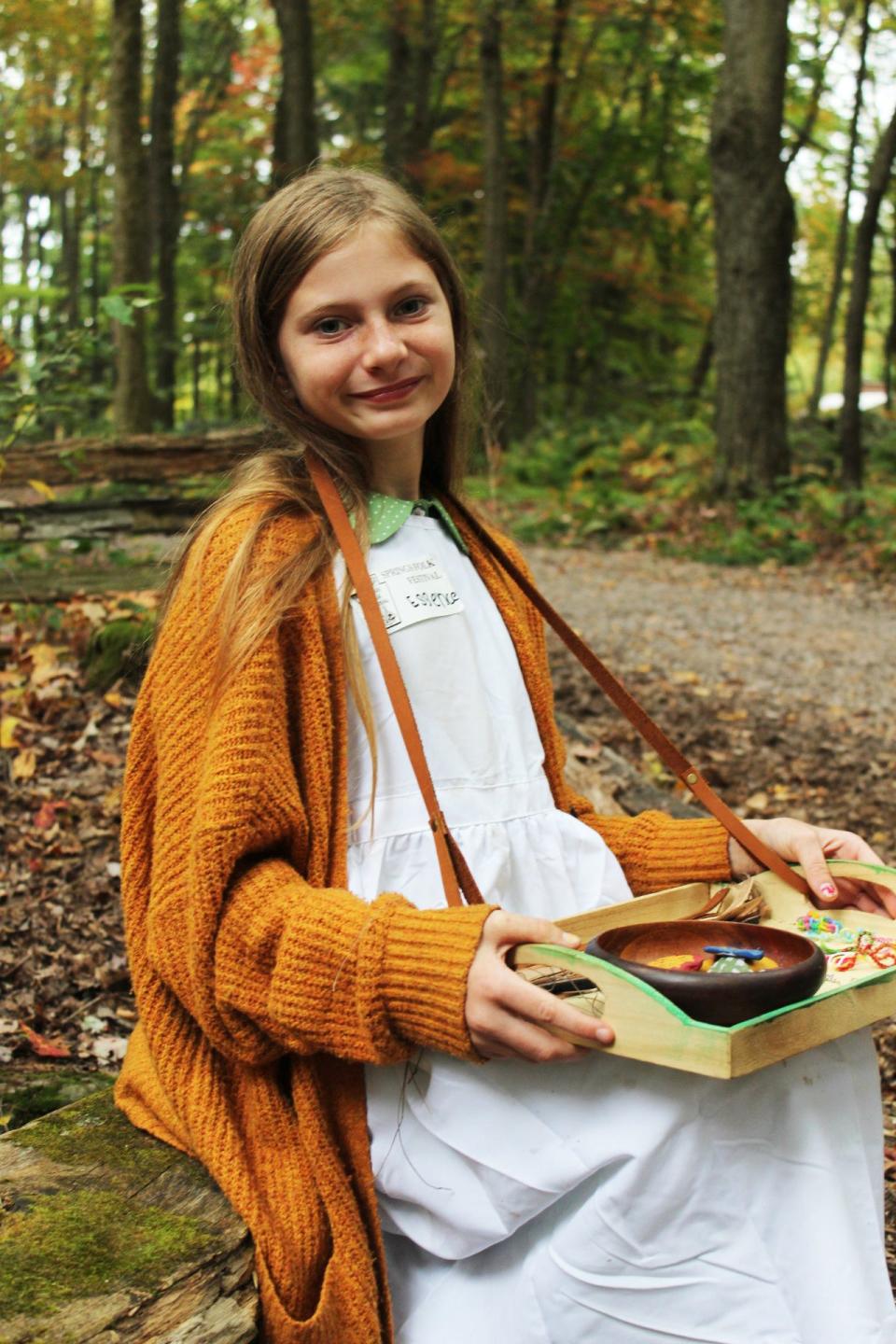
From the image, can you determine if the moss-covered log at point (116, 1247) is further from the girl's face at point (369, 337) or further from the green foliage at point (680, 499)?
the green foliage at point (680, 499)

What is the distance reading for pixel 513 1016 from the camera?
1469mm

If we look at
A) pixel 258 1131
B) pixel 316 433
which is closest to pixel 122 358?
pixel 316 433

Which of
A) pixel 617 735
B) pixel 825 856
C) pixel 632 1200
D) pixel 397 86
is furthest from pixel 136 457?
pixel 397 86

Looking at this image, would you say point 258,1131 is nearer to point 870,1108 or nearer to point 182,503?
point 870,1108

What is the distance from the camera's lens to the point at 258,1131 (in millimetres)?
1730

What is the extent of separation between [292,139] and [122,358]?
3.63 meters

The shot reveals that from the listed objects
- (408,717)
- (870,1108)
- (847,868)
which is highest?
(408,717)

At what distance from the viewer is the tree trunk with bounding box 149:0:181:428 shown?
591 inches

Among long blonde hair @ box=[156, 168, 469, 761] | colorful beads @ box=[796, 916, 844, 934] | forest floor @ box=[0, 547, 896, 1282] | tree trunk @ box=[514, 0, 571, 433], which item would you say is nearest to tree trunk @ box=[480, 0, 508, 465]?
tree trunk @ box=[514, 0, 571, 433]

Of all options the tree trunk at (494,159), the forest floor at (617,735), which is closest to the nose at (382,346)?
the forest floor at (617,735)

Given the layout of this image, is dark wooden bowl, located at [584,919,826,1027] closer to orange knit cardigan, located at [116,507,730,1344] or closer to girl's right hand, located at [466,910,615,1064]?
girl's right hand, located at [466,910,615,1064]

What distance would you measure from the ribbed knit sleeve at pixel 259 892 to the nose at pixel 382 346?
13.7 inches

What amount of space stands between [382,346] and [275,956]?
0.94 meters

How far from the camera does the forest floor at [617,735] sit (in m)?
3.18
